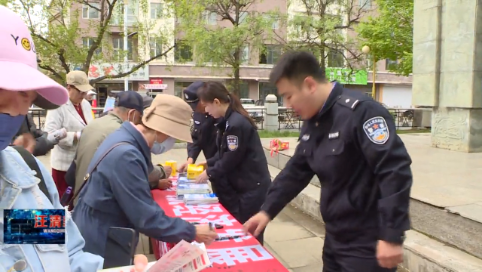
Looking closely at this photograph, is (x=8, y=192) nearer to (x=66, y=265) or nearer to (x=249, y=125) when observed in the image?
(x=66, y=265)

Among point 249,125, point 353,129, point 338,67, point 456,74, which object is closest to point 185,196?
point 249,125

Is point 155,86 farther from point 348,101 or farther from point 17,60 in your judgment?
point 17,60

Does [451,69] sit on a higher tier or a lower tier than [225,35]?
lower

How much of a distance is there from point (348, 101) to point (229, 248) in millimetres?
1062

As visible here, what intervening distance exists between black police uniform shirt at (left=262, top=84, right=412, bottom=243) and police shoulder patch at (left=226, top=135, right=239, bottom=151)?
1.12m

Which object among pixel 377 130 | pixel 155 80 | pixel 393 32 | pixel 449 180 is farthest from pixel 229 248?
pixel 155 80

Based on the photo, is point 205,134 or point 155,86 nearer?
point 205,134

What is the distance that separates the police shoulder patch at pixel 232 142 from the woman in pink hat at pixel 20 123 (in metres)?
2.07

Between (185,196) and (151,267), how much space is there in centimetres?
185

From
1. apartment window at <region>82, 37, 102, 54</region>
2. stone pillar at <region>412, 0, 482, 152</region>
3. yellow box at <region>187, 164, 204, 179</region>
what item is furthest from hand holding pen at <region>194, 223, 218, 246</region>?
apartment window at <region>82, 37, 102, 54</region>

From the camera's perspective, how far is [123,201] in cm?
196

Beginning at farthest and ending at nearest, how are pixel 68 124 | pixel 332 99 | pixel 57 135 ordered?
pixel 68 124
pixel 57 135
pixel 332 99

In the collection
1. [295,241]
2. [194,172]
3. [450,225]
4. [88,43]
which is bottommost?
[295,241]

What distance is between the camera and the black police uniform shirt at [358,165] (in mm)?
1690
